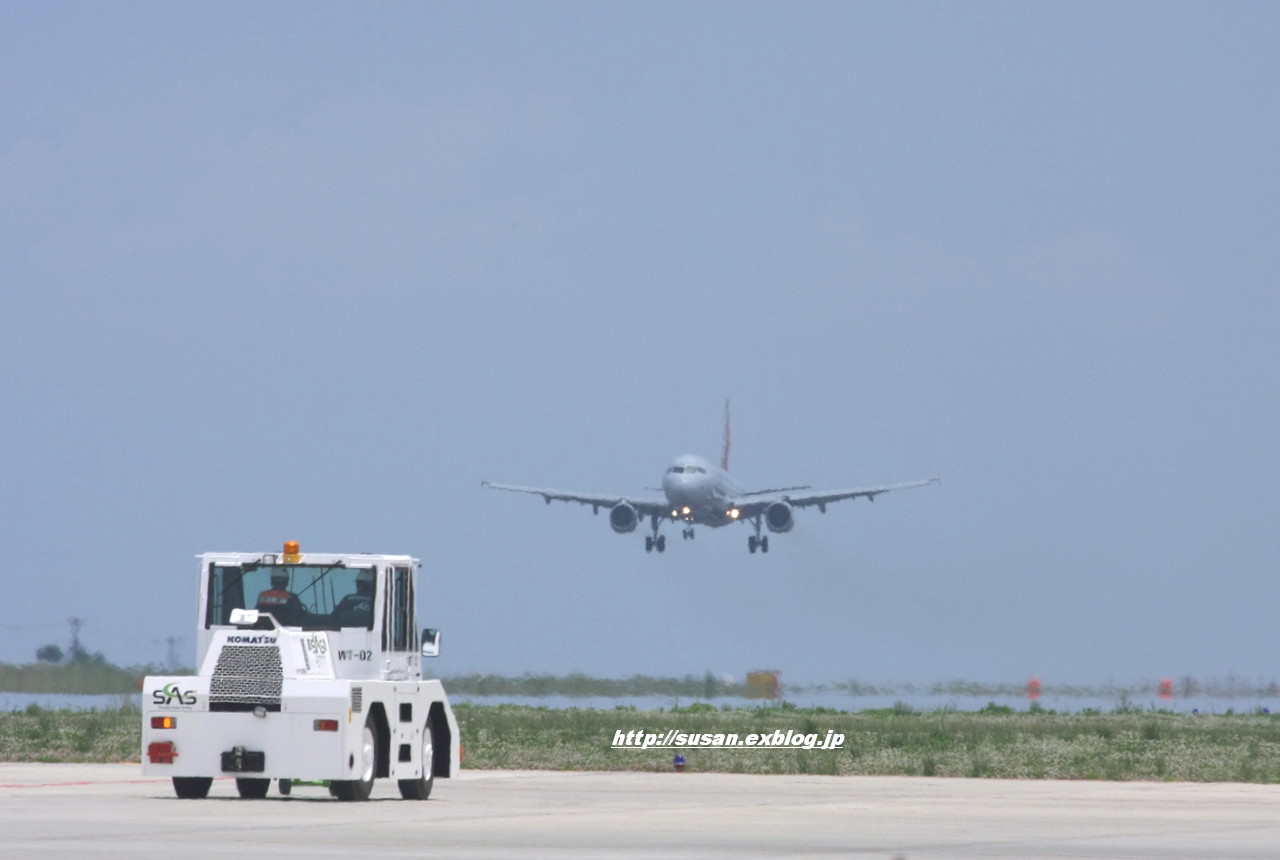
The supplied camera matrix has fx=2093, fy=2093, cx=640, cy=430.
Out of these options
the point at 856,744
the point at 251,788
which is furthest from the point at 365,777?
the point at 856,744

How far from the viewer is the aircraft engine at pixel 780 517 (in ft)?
289

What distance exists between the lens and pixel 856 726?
173 feet

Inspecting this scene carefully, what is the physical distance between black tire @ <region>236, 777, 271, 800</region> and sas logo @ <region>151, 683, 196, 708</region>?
2346 millimetres

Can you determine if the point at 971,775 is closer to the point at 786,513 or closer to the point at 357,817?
the point at 357,817

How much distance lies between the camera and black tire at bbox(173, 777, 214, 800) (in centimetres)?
2577

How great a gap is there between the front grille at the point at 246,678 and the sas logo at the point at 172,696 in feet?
0.83

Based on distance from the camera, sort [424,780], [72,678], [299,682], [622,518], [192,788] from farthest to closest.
A: [622,518]
[72,678]
[424,780]
[192,788]
[299,682]

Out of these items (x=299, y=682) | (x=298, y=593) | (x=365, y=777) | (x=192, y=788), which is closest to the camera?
(x=299, y=682)

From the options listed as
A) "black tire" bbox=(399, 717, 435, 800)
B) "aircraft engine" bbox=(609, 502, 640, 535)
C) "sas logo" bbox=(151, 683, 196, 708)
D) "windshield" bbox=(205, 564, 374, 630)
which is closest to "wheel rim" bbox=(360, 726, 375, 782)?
"windshield" bbox=(205, 564, 374, 630)

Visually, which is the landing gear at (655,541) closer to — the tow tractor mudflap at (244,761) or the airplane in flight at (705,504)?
the airplane in flight at (705,504)

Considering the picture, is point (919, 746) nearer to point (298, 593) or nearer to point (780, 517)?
point (298, 593)

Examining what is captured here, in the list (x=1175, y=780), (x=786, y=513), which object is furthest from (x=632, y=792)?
(x=786, y=513)

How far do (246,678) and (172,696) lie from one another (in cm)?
95

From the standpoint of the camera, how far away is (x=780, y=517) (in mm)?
88062
